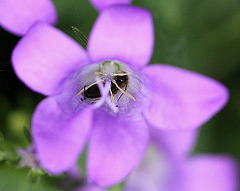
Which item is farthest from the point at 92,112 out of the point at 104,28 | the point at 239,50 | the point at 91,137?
the point at 239,50

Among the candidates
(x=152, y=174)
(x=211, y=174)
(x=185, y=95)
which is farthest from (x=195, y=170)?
(x=185, y=95)

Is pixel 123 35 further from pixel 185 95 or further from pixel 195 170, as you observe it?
pixel 195 170

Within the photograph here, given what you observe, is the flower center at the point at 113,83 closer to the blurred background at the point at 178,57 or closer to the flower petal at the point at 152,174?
the blurred background at the point at 178,57

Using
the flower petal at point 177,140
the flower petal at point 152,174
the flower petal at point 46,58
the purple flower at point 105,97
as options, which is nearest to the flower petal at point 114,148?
the purple flower at point 105,97

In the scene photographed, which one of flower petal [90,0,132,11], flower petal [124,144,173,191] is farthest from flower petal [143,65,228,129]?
flower petal [124,144,173,191]

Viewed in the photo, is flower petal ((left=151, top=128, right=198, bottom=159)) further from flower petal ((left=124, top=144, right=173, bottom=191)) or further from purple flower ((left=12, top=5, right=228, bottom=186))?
purple flower ((left=12, top=5, right=228, bottom=186))
